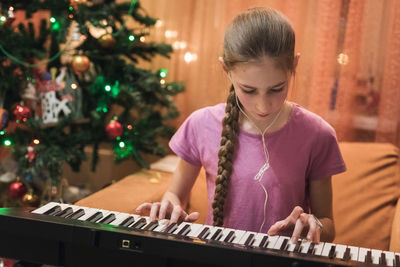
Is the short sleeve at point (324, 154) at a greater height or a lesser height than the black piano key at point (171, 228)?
greater

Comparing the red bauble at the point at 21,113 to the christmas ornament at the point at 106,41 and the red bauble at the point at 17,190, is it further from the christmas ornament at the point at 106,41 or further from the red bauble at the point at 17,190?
the christmas ornament at the point at 106,41

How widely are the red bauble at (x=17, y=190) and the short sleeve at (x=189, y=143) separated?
1.15 m

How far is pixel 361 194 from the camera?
2.24 m

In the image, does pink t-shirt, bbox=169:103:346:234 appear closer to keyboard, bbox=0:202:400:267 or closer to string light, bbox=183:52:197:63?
keyboard, bbox=0:202:400:267

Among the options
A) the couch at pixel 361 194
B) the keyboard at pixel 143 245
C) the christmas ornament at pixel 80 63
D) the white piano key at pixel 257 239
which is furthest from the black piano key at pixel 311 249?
the christmas ornament at pixel 80 63

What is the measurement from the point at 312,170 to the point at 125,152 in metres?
1.25

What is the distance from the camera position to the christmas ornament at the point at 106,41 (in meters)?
2.54

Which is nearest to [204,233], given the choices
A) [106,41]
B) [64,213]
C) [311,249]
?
[311,249]

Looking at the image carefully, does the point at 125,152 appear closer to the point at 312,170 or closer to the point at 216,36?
the point at 216,36

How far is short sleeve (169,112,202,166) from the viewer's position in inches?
66.9

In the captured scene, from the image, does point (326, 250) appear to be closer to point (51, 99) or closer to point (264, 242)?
point (264, 242)

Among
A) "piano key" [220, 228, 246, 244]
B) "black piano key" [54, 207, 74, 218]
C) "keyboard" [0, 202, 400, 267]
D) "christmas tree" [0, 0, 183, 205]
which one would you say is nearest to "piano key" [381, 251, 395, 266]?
"keyboard" [0, 202, 400, 267]

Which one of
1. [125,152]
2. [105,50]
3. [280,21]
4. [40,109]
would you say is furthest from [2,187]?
[280,21]

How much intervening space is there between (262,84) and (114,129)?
134 centimetres
